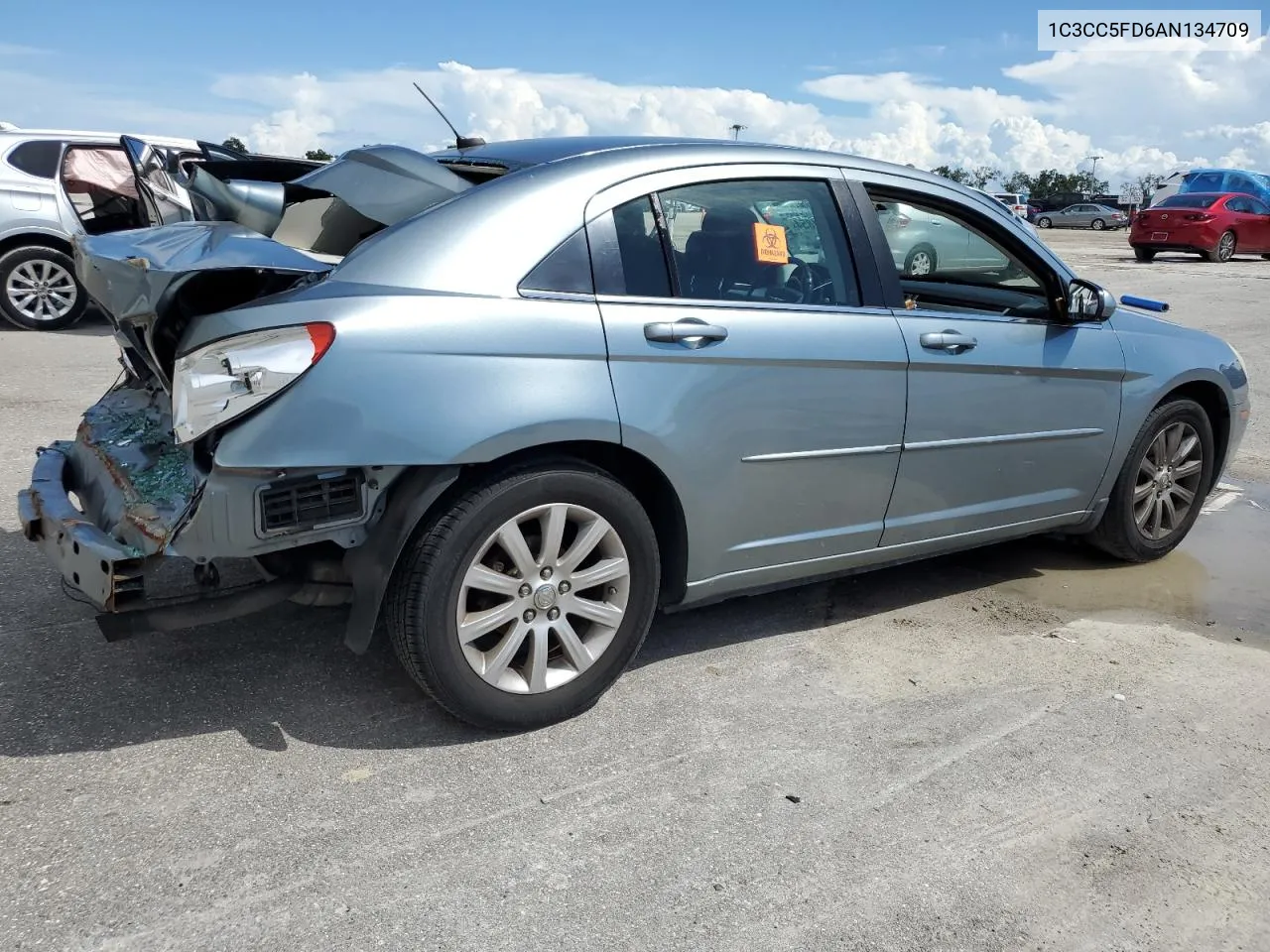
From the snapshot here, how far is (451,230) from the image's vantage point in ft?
9.95

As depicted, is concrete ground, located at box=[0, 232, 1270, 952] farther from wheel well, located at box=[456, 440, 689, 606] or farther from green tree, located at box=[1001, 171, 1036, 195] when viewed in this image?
green tree, located at box=[1001, 171, 1036, 195]

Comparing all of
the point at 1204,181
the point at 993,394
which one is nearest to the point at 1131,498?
the point at 993,394

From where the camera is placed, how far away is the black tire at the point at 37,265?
10031mm

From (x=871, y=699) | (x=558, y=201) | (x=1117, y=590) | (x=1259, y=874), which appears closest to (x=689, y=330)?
(x=558, y=201)

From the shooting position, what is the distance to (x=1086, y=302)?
4.26 m

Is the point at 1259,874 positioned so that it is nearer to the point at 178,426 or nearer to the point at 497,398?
the point at 497,398

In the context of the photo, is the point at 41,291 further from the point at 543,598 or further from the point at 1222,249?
the point at 1222,249

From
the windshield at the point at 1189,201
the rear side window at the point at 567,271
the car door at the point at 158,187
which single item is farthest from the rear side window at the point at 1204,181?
the car door at the point at 158,187

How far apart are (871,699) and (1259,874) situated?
117 centimetres

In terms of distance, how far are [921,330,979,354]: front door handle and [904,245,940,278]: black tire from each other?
1.24 feet

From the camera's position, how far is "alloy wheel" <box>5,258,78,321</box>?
10.1 meters

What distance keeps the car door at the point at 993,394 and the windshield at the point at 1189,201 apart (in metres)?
21.2

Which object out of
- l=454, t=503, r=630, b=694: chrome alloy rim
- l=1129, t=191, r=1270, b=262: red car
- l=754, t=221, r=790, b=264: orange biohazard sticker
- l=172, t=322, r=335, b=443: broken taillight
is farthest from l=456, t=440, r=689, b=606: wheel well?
l=1129, t=191, r=1270, b=262: red car

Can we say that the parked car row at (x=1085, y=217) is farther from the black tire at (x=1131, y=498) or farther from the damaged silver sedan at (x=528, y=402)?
the damaged silver sedan at (x=528, y=402)
